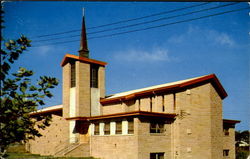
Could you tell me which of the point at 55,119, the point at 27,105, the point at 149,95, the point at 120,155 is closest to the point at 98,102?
the point at 55,119

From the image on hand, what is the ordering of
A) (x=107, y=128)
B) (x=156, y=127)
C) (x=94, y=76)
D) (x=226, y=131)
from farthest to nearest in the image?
(x=94, y=76), (x=226, y=131), (x=107, y=128), (x=156, y=127)

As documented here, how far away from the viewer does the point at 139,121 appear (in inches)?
959

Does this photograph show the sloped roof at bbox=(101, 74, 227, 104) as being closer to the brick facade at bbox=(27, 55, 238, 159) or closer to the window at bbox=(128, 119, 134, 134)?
the brick facade at bbox=(27, 55, 238, 159)

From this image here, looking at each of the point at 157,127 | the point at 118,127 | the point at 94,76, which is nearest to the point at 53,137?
the point at 94,76

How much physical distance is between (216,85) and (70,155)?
16322mm

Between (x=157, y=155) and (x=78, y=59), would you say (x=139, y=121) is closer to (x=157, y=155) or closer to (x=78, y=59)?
(x=157, y=155)

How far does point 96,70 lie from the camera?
35.2m

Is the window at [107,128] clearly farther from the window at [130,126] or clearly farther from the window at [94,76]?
the window at [94,76]

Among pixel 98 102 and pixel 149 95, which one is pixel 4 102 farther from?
pixel 98 102

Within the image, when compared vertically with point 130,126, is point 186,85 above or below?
above

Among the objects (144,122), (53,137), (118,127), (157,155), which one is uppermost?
(144,122)

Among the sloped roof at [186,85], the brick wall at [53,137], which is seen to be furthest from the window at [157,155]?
the brick wall at [53,137]

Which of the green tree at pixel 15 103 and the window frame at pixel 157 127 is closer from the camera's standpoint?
the green tree at pixel 15 103

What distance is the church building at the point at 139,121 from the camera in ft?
83.1
